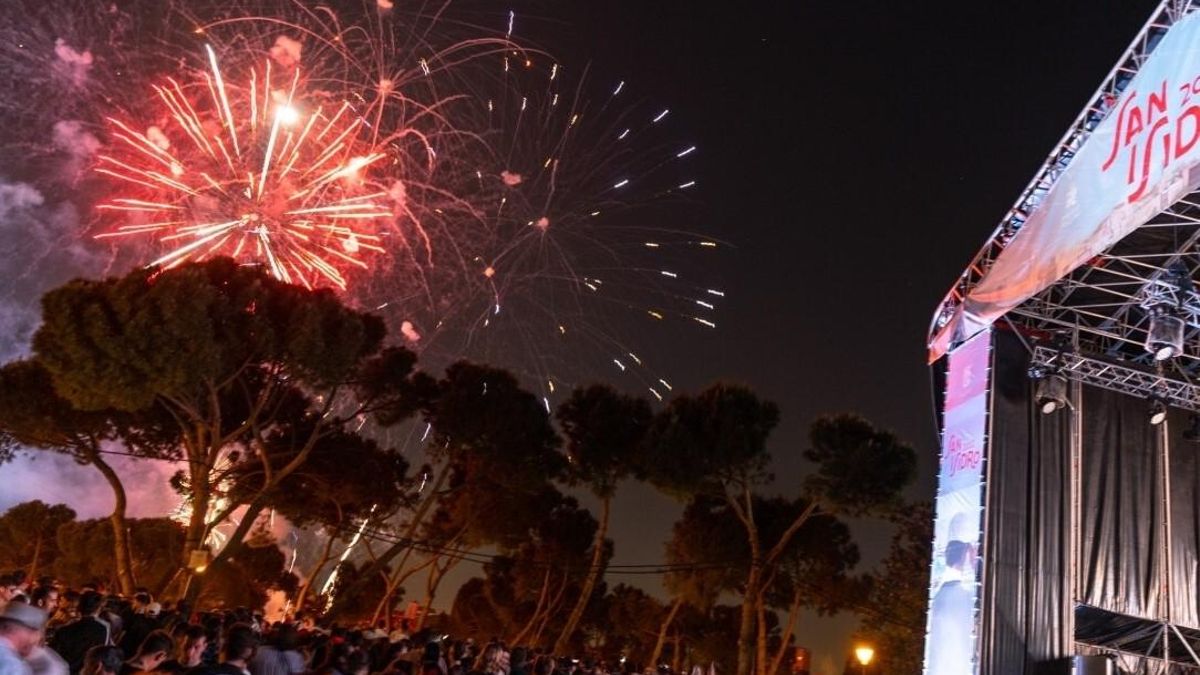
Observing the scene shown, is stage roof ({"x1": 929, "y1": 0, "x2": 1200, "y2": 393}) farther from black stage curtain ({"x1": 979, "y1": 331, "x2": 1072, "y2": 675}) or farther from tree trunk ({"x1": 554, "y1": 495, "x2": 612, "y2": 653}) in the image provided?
tree trunk ({"x1": 554, "y1": 495, "x2": 612, "y2": 653})

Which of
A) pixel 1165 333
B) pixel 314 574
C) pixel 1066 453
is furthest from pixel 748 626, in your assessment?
pixel 1165 333

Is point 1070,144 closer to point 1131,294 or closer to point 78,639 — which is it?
point 1131,294

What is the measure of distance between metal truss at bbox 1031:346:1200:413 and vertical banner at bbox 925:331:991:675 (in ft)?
2.76

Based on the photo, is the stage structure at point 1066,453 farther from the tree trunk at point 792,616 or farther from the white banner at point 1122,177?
the tree trunk at point 792,616

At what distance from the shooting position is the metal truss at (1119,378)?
13.4 meters

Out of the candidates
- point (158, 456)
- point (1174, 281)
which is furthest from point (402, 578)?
point (1174, 281)

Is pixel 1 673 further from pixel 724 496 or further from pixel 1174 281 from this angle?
pixel 724 496

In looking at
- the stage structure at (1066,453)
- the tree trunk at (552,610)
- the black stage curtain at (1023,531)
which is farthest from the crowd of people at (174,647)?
the tree trunk at (552,610)

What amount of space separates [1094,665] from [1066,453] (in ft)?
Answer: 9.28

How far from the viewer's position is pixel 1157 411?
13.3 metres

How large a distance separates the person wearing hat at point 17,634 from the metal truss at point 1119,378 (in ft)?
40.7

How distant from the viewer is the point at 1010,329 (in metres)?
13.5

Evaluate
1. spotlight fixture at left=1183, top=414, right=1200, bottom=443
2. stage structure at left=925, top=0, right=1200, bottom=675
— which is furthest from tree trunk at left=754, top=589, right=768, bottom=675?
spotlight fixture at left=1183, top=414, right=1200, bottom=443

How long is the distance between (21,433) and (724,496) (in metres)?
14.3
